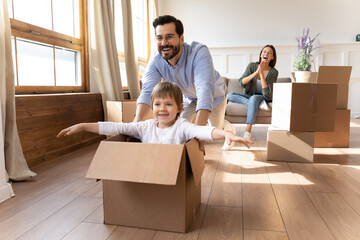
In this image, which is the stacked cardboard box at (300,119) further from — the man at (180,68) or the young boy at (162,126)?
the young boy at (162,126)

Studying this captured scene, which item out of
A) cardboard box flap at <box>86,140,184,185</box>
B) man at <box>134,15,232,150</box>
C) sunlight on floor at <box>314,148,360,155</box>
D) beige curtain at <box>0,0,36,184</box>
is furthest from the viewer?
sunlight on floor at <box>314,148,360,155</box>

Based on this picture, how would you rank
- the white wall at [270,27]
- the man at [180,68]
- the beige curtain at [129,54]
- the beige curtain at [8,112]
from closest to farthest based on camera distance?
the man at [180,68] → the beige curtain at [8,112] → the beige curtain at [129,54] → the white wall at [270,27]

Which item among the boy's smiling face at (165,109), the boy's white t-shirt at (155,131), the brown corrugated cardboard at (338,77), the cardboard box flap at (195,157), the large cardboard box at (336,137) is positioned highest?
the brown corrugated cardboard at (338,77)

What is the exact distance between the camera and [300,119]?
2.44m

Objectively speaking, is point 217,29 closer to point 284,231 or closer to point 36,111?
point 36,111

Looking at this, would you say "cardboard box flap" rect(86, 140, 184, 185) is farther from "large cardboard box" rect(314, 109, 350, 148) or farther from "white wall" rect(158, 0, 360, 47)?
"white wall" rect(158, 0, 360, 47)

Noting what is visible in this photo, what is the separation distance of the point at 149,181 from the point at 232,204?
0.65 metres

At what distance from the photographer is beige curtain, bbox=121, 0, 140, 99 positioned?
4.03 metres

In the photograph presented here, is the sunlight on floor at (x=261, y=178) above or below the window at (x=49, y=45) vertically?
below

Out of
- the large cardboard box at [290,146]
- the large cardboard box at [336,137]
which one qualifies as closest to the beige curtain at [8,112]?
the large cardboard box at [290,146]

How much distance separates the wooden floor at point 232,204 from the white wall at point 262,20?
3.90 metres

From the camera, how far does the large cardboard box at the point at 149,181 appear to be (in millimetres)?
1155

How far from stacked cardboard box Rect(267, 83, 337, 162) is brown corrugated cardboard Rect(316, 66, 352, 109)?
493mm

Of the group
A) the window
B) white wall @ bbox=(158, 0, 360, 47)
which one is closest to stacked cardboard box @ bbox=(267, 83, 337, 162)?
the window
